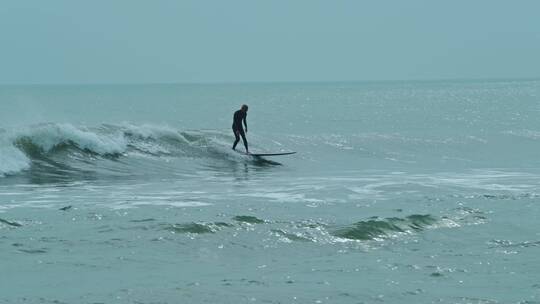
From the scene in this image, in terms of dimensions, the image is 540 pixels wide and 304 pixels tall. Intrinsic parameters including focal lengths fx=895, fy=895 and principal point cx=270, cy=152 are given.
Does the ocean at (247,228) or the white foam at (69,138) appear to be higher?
the white foam at (69,138)

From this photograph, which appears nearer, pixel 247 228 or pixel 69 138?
pixel 247 228

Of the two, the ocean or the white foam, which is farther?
the white foam

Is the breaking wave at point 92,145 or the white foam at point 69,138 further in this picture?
the white foam at point 69,138

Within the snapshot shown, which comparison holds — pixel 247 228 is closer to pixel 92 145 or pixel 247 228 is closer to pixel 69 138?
pixel 92 145

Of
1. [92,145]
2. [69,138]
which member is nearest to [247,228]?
[92,145]

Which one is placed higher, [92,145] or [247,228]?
[92,145]

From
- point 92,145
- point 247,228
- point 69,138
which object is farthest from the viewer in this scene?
Result: point 92,145

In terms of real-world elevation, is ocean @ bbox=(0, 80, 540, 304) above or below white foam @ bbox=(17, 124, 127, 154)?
below

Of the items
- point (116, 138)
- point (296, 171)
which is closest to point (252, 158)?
point (296, 171)

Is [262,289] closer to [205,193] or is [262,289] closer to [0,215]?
[0,215]

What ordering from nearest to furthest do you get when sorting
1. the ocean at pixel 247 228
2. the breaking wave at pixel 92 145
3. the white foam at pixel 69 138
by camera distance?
1. the ocean at pixel 247 228
2. the breaking wave at pixel 92 145
3. the white foam at pixel 69 138

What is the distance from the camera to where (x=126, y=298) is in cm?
941

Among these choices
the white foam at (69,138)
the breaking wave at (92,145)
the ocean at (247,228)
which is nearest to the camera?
the ocean at (247,228)

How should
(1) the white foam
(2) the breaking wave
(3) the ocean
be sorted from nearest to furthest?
(3) the ocean
(2) the breaking wave
(1) the white foam
